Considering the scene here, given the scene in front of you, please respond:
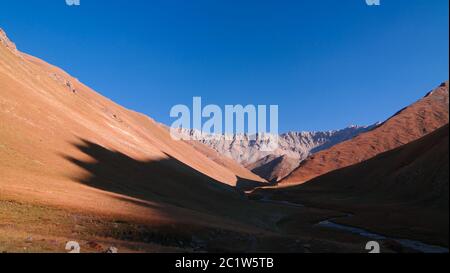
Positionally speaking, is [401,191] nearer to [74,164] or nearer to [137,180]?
[137,180]

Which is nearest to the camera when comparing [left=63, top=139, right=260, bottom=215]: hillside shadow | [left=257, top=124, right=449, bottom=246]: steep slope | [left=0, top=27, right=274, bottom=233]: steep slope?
[left=0, top=27, right=274, bottom=233]: steep slope

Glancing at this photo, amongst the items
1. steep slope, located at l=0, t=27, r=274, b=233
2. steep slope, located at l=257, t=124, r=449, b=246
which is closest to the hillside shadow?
steep slope, located at l=0, t=27, r=274, b=233

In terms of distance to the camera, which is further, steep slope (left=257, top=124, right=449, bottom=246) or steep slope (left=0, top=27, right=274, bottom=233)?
steep slope (left=257, top=124, right=449, bottom=246)

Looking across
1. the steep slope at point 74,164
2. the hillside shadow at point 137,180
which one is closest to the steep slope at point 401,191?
the steep slope at point 74,164

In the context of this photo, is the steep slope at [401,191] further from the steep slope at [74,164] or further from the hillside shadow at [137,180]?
the hillside shadow at [137,180]

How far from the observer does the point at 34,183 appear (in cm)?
5606

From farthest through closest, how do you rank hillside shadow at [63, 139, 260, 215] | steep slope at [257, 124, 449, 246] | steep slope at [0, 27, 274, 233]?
hillside shadow at [63, 139, 260, 215], steep slope at [257, 124, 449, 246], steep slope at [0, 27, 274, 233]

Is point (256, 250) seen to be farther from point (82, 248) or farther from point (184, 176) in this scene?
point (184, 176)

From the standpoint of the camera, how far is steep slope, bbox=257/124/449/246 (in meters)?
62.2

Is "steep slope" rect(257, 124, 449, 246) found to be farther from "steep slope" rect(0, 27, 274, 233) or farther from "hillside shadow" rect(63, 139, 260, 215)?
"hillside shadow" rect(63, 139, 260, 215)

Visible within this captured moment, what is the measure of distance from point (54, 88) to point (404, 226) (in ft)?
358

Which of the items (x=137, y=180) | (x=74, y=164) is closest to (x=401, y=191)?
(x=137, y=180)

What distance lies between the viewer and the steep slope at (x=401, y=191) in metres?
62.2
